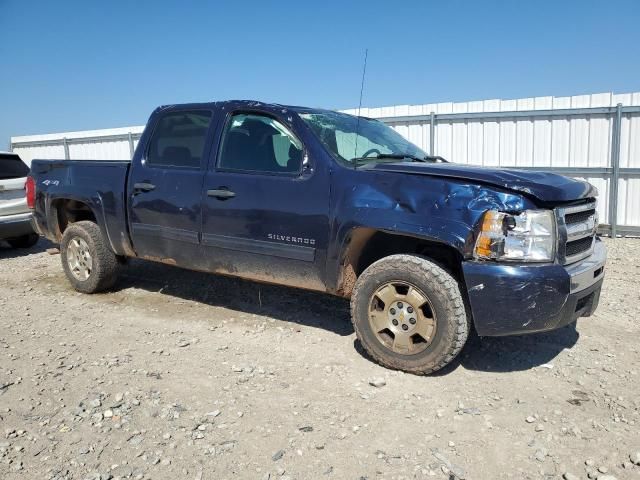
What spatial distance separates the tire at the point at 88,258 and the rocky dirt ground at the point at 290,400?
489 mm

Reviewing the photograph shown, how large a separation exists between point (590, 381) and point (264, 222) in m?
2.53

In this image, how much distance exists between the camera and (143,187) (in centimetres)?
483

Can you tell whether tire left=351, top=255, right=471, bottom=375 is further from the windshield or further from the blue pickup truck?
the windshield

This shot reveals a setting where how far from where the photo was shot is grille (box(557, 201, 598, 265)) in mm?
3312

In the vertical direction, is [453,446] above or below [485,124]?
below

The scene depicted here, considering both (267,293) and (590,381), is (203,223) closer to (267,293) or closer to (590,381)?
(267,293)

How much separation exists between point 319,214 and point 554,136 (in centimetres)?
732

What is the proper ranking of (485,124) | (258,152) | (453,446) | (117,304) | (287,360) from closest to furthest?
(453,446), (287,360), (258,152), (117,304), (485,124)

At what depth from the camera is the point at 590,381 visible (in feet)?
11.5

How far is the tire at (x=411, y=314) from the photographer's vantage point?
133 inches

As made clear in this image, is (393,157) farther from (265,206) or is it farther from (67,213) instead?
(67,213)

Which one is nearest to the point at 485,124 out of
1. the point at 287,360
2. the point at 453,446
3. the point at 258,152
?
the point at 258,152

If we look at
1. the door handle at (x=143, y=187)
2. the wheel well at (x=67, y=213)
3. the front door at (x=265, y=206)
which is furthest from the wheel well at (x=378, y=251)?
the wheel well at (x=67, y=213)

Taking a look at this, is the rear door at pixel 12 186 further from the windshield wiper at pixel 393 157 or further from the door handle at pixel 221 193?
the windshield wiper at pixel 393 157
